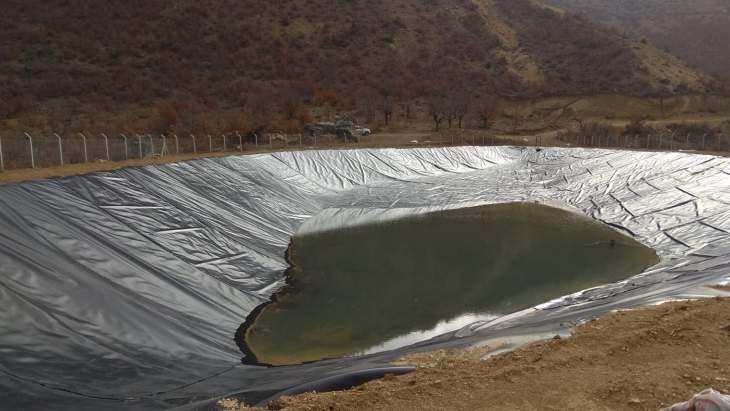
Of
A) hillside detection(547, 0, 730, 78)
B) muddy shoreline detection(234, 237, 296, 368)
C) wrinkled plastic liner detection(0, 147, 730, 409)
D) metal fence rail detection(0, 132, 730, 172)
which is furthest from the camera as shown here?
hillside detection(547, 0, 730, 78)

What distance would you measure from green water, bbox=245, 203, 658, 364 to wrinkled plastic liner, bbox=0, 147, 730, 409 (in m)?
0.72

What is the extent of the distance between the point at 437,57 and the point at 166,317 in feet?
168

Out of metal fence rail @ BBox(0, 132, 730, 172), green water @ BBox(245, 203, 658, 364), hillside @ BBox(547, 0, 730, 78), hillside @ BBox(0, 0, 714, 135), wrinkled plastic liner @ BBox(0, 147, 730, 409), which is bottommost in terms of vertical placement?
green water @ BBox(245, 203, 658, 364)

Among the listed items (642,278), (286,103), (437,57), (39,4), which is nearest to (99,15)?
(39,4)

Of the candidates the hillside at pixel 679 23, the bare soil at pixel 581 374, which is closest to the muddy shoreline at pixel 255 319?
the bare soil at pixel 581 374

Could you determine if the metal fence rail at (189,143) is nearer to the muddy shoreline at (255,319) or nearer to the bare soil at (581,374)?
the muddy shoreline at (255,319)

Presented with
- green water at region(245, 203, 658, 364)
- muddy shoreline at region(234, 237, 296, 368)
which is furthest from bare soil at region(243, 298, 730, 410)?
green water at region(245, 203, 658, 364)

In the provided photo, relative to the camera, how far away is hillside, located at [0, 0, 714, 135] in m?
35.2

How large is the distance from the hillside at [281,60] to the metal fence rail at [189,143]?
3420 mm

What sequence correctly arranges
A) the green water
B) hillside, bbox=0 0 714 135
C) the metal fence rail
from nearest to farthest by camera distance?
1. the green water
2. the metal fence rail
3. hillside, bbox=0 0 714 135

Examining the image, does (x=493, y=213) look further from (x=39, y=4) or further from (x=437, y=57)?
(x=39, y=4)

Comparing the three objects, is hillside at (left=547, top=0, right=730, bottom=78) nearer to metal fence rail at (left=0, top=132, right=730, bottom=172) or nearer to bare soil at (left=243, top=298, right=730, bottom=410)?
metal fence rail at (left=0, top=132, right=730, bottom=172)

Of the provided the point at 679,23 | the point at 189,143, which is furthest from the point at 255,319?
the point at 679,23

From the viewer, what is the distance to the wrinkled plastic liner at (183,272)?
5449 mm
